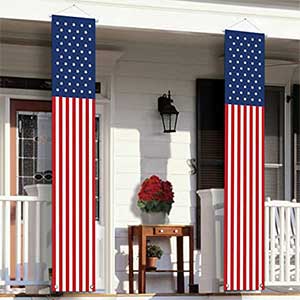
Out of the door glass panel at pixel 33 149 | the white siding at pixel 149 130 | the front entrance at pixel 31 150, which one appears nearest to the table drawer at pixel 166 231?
the white siding at pixel 149 130

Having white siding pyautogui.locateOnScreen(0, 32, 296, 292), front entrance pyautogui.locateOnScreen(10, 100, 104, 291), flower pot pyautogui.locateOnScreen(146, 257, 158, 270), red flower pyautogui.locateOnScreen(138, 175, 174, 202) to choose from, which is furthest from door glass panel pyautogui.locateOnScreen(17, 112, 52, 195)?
flower pot pyautogui.locateOnScreen(146, 257, 158, 270)

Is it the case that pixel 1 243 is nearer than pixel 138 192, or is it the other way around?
pixel 1 243

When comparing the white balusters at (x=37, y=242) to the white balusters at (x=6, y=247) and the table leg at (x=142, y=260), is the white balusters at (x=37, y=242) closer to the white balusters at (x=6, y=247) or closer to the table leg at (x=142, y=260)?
the white balusters at (x=6, y=247)

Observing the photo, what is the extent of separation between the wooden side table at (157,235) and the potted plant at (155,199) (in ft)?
0.73

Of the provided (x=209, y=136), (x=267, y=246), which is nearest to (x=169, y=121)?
(x=209, y=136)

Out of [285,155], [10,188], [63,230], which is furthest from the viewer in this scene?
[285,155]

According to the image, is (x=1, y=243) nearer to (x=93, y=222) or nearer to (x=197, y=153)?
(x=93, y=222)

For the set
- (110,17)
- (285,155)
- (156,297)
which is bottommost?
(156,297)

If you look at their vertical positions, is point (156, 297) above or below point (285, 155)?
below

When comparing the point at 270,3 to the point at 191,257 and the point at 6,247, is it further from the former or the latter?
the point at 6,247

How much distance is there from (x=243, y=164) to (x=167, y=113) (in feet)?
6.77

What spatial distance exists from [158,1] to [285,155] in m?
3.22

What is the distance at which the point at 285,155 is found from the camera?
456 inches

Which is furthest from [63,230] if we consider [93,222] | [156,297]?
[156,297]
